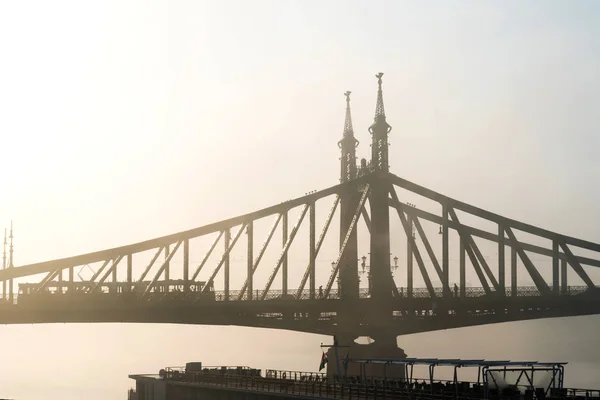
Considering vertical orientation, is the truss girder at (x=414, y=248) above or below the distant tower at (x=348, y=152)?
below

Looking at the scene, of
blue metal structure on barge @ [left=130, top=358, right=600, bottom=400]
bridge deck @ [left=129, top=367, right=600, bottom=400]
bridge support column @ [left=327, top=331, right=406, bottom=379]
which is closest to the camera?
blue metal structure on barge @ [left=130, top=358, right=600, bottom=400]

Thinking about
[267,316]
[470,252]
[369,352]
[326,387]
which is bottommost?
[326,387]

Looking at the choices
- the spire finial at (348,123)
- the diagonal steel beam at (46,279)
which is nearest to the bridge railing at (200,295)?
the diagonal steel beam at (46,279)

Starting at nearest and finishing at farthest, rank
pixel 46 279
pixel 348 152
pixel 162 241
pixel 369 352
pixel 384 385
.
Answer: pixel 384 385
pixel 369 352
pixel 46 279
pixel 162 241
pixel 348 152

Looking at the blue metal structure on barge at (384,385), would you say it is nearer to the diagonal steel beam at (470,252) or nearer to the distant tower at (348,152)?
the diagonal steel beam at (470,252)

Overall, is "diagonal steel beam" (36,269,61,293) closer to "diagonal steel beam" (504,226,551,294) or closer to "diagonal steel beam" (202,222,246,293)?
"diagonal steel beam" (202,222,246,293)

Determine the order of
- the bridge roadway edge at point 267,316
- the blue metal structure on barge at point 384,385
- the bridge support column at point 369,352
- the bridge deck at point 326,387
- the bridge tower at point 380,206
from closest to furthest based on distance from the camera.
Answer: the blue metal structure on barge at point 384,385 < the bridge deck at point 326,387 < the bridge support column at point 369,352 < the bridge roadway edge at point 267,316 < the bridge tower at point 380,206

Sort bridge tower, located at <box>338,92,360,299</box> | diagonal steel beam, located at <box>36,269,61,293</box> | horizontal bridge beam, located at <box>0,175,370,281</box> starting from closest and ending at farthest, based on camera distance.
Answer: diagonal steel beam, located at <box>36,269,61,293</box> < horizontal bridge beam, located at <box>0,175,370,281</box> < bridge tower, located at <box>338,92,360,299</box>

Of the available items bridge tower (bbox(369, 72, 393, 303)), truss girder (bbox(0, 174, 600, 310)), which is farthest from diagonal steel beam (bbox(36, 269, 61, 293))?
bridge tower (bbox(369, 72, 393, 303))

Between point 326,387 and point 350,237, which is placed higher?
point 350,237

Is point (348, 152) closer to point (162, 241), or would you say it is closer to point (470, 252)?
point (470, 252)

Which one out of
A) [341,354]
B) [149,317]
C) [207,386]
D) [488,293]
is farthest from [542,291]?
[207,386]

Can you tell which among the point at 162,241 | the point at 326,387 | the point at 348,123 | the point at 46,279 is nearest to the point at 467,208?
the point at 348,123

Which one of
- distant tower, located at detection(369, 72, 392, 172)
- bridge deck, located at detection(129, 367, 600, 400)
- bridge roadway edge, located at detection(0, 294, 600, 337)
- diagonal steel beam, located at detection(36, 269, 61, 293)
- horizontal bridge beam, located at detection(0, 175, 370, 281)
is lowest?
bridge deck, located at detection(129, 367, 600, 400)
